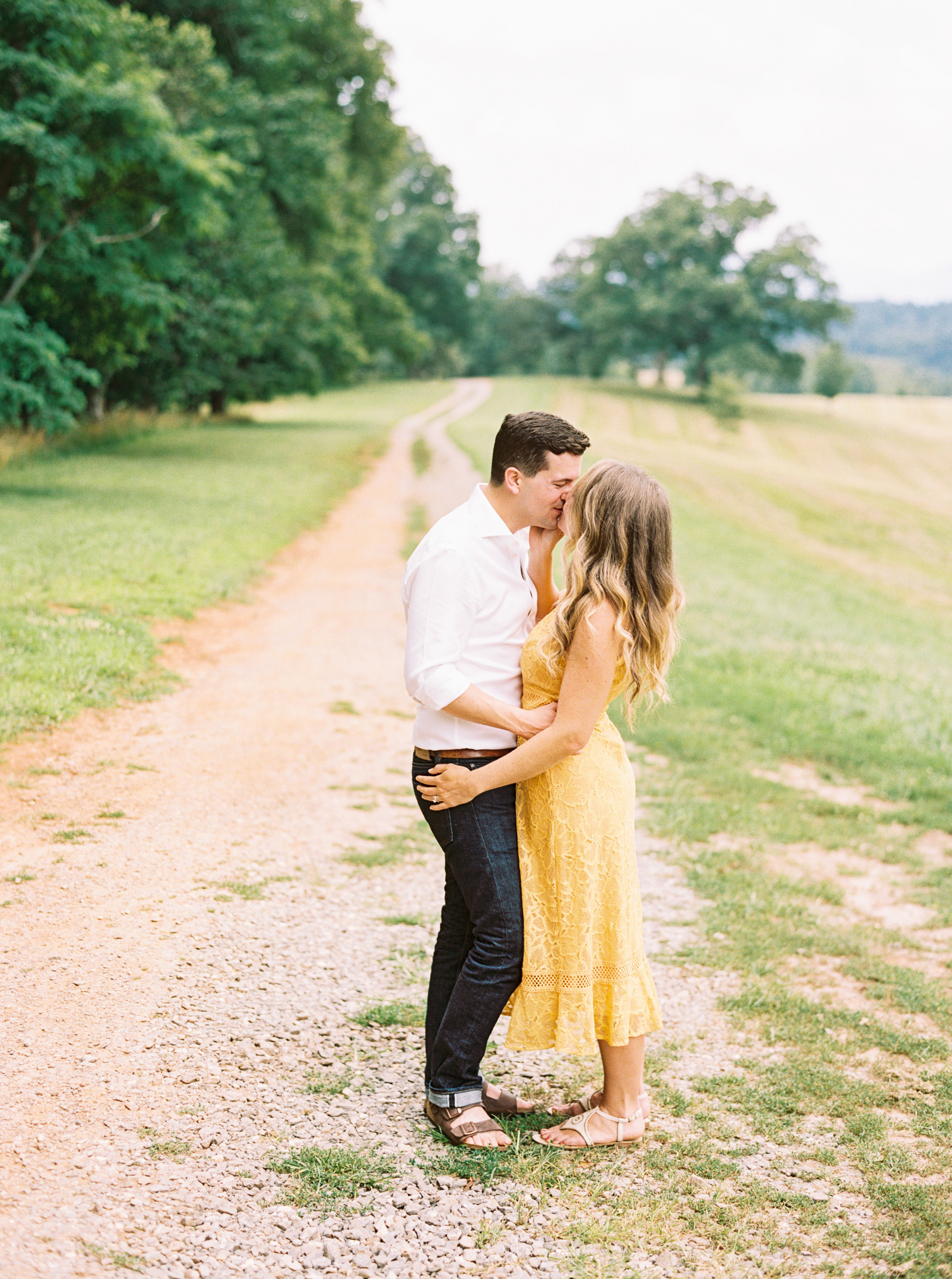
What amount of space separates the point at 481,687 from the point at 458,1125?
1422 millimetres

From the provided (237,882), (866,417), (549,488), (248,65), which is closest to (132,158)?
(248,65)

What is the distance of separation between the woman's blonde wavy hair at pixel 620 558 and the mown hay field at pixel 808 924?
1735 mm

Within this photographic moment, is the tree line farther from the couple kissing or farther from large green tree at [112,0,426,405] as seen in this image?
the couple kissing

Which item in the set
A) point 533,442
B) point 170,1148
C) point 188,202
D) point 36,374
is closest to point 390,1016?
point 170,1148

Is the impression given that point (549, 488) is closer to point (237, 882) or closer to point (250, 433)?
point (237, 882)

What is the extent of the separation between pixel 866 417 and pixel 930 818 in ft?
221

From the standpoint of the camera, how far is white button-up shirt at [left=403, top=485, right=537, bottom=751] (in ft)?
9.82

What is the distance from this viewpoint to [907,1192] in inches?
126

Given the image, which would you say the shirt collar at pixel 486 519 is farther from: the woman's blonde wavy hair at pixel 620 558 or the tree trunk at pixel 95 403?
the tree trunk at pixel 95 403

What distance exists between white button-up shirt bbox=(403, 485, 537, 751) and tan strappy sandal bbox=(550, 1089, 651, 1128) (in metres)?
1.32

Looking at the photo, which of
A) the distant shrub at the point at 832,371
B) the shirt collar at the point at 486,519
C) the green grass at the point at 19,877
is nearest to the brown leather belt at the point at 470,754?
the shirt collar at the point at 486,519

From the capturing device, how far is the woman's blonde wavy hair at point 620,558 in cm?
306

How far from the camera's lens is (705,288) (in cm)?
6812

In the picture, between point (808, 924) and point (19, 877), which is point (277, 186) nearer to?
point (19, 877)
